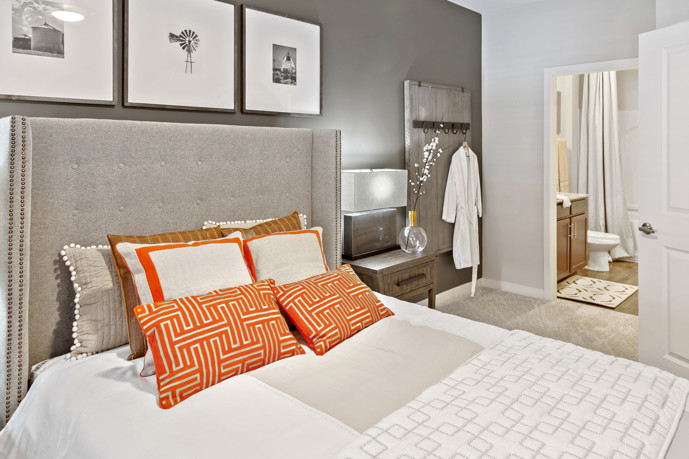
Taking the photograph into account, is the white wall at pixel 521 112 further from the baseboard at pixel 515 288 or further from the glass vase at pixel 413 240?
the glass vase at pixel 413 240

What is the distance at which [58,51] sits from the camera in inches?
76.7

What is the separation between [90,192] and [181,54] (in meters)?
0.86

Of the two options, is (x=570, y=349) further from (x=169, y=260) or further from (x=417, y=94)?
(x=417, y=94)

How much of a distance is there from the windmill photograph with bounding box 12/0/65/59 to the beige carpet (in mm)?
3275

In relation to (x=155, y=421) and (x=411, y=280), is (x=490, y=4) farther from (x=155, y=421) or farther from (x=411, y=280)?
(x=155, y=421)

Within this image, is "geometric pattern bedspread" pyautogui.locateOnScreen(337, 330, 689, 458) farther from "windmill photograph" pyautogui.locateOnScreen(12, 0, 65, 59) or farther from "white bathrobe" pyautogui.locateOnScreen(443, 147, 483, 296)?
"white bathrobe" pyautogui.locateOnScreen(443, 147, 483, 296)

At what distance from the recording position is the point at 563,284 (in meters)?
4.84

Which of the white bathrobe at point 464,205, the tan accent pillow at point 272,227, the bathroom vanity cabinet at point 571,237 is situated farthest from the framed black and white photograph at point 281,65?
the bathroom vanity cabinet at point 571,237

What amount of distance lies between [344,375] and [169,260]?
2.56 feet

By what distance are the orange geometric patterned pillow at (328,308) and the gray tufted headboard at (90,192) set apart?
65cm

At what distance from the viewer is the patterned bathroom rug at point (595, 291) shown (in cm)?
429

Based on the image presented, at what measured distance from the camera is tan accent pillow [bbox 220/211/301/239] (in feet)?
7.37

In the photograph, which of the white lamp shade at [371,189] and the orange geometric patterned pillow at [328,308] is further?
the white lamp shade at [371,189]

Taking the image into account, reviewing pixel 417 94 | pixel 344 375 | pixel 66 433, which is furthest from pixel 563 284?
pixel 66 433
